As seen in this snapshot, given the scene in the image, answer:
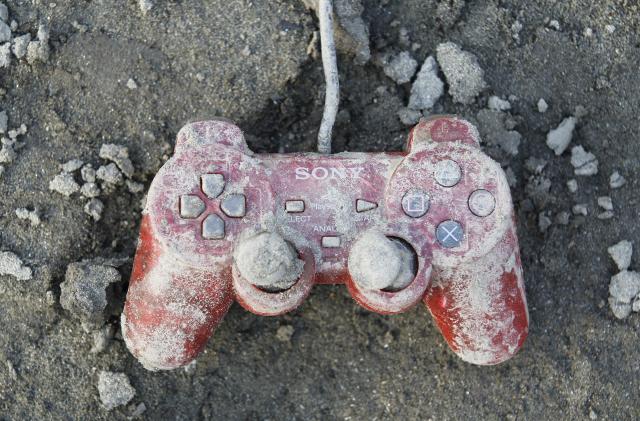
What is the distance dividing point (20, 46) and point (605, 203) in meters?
1.29

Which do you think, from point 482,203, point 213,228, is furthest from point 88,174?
point 482,203

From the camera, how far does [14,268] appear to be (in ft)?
5.60

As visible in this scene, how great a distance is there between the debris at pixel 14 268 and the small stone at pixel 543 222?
107 cm

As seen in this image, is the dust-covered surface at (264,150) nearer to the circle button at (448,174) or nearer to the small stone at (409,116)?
the small stone at (409,116)

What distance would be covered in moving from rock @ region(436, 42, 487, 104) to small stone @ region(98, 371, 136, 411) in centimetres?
92

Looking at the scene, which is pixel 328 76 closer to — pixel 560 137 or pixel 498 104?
pixel 498 104

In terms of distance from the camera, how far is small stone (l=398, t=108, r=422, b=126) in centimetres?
180

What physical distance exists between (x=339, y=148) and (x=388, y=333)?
409mm

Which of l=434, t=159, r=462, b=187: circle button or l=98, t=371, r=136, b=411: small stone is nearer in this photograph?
l=434, t=159, r=462, b=187: circle button

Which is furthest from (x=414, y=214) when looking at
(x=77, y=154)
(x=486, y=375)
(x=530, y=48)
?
(x=77, y=154)

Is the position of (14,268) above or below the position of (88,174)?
below

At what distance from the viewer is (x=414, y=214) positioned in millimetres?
1495

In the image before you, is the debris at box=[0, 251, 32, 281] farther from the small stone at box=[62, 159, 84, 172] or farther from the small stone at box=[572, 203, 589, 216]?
the small stone at box=[572, 203, 589, 216]

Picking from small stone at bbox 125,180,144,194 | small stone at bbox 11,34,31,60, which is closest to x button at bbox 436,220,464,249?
small stone at bbox 125,180,144,194
